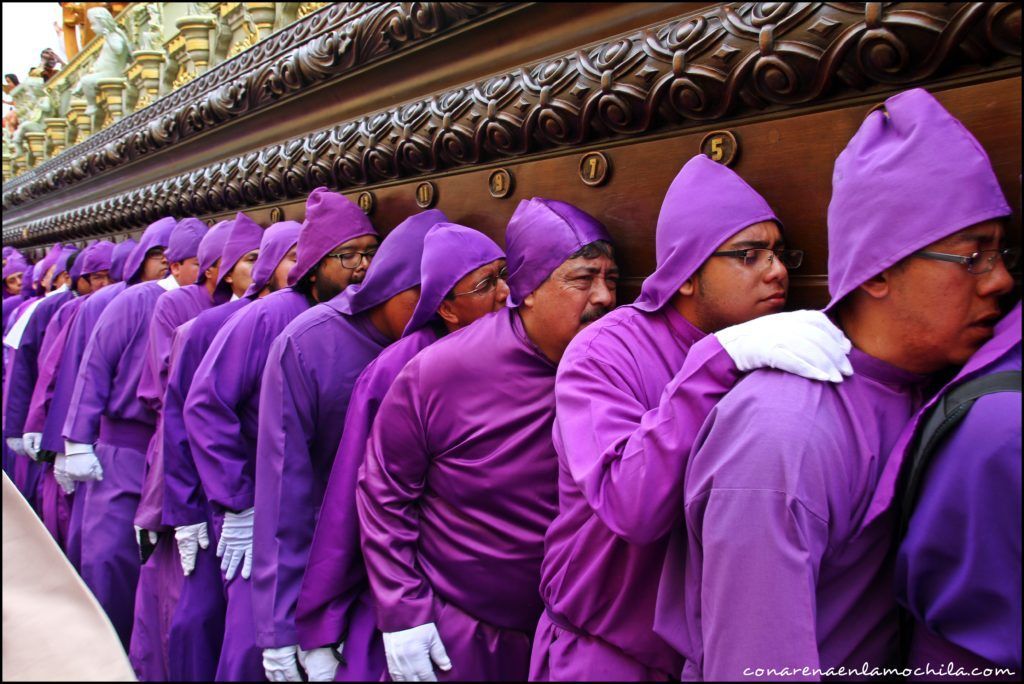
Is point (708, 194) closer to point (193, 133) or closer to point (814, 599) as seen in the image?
point (814, 599)

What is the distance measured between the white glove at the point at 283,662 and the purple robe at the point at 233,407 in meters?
0.44

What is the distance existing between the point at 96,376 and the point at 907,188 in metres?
3.79

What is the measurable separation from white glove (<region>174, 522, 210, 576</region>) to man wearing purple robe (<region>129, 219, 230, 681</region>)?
154 millimetres

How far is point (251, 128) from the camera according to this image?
3654 millimetres

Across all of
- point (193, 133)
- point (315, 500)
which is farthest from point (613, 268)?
point (193, 133)

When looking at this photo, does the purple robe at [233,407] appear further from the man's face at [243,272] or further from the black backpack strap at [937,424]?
the black backpack strap at [937,424]

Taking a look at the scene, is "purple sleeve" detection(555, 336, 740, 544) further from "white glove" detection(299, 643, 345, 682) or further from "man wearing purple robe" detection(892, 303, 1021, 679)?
"white glove" detection(299, 643, 345, 682)

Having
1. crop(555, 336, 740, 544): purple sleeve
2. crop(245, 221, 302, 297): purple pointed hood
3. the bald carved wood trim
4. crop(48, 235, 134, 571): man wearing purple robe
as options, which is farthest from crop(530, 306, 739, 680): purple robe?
crop(48, 235, 134, 571): man wearing purple robe

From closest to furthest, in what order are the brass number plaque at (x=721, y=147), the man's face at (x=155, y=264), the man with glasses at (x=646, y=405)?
the man with glasses at (x=646, y=405), the brass number plaque at (x=721, y=147), the man's face at (x=155, y=264)

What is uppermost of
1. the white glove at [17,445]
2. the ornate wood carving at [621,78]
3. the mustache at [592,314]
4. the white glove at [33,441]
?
the ornate wood carving at [621,78]

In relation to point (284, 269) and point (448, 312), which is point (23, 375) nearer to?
point (284, 269)

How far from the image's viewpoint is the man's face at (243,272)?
11.3 ft

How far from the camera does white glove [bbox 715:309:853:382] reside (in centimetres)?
112

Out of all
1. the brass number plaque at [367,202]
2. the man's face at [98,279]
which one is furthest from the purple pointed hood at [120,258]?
the brass number plaque at [367,202]
